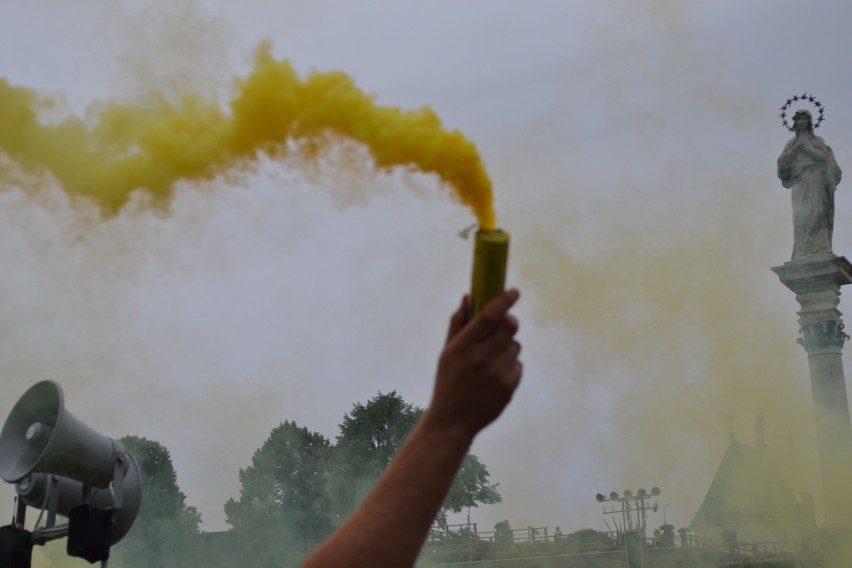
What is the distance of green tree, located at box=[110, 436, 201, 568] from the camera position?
31.5 metres

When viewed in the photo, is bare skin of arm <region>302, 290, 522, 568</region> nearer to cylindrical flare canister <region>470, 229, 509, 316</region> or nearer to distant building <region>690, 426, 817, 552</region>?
cylindrical flare canister <region>470, 229, 509, 316</region>

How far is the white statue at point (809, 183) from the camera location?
27.3 meters

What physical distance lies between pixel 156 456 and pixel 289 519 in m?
5.72

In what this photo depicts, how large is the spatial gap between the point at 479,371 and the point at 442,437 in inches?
7.4

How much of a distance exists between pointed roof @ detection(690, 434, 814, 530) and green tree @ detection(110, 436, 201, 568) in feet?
56.6

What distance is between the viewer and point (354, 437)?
1857 inches

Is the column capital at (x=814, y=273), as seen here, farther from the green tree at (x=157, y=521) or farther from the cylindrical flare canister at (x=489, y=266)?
the cylindrical flare canister at (x=489, y=266)

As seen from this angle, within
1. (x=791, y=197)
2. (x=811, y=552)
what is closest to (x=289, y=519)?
(x=811, y=552)

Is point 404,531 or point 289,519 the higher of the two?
point 289,519

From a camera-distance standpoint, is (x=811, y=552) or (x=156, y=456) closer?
(x=811, y=552)

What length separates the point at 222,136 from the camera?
19.3 feet

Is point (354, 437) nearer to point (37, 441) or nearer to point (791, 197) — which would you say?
point (791, 197)

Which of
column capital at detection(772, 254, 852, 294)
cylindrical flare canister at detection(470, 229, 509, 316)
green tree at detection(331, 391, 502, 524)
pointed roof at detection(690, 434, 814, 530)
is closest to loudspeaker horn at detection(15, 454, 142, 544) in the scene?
cylindrical flare canister at detection(470, 229, 509, 316)

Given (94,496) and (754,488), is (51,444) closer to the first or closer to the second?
(94,496)
